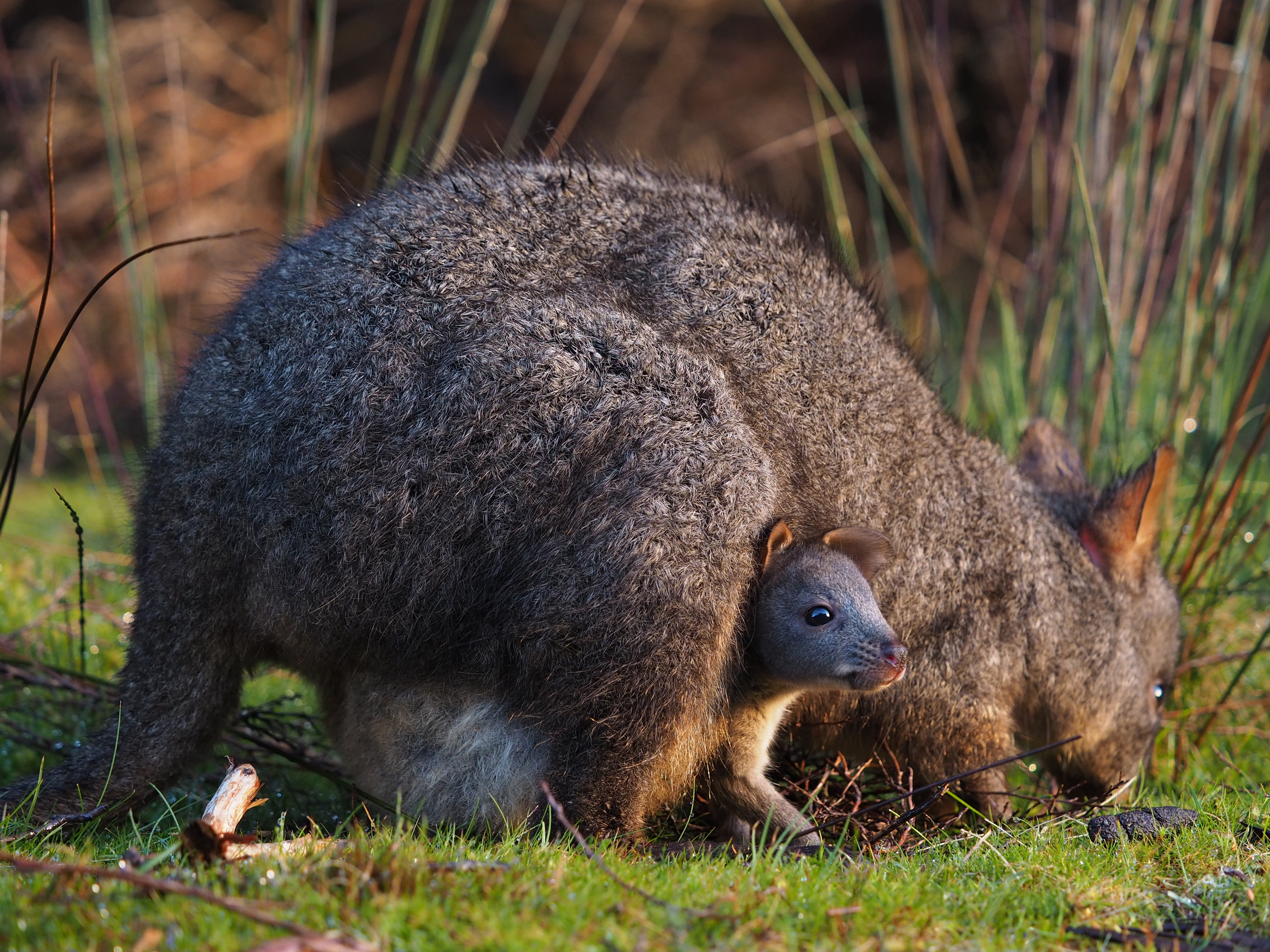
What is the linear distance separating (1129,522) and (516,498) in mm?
2787

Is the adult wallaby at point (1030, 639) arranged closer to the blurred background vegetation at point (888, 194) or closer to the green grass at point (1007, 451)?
the green grass at point (1007, 451)

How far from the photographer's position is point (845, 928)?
307 centimetres

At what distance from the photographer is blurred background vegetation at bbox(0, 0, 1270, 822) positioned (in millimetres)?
5934

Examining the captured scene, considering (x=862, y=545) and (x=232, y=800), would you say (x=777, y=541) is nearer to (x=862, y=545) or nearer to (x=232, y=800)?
(x=862, y=545)

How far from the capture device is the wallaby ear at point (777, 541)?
405 centimetres

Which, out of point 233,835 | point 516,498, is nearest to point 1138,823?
point 516,498

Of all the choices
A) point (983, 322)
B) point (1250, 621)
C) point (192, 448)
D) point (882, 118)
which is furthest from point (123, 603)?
point (882, 118)

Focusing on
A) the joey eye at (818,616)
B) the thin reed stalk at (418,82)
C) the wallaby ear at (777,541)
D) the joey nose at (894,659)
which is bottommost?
the joey nose at (894,659)

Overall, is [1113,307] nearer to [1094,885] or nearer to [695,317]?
[695,317]

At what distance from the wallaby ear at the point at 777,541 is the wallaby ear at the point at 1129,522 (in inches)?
69.5

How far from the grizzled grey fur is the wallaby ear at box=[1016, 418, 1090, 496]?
3.40 ft

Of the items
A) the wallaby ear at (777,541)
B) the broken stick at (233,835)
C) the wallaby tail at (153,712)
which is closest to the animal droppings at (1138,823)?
the wallaby ear at (777,541)

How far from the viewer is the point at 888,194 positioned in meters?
6.49

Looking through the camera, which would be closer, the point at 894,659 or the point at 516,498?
the point at 516,498
